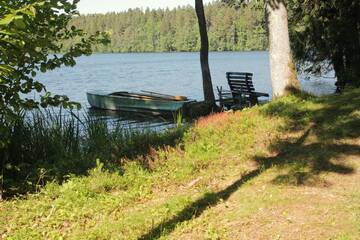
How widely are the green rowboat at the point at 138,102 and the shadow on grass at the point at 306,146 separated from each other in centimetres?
1258

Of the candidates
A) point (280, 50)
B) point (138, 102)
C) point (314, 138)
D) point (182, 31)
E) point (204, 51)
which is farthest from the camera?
point (182, 31)

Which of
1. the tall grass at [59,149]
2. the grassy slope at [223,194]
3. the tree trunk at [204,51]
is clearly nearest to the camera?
the grassy slope at [223,194]

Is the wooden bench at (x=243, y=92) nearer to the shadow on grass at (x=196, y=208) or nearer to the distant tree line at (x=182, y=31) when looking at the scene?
the shadow on grass at (x=196, y=208)

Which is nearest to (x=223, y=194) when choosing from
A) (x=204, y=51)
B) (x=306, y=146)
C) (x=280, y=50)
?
(x=306, y=146)

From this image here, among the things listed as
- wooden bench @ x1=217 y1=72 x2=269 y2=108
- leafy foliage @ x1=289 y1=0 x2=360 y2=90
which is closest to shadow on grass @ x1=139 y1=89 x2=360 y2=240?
leafy foliage @ x1=289 y1=0 x2=360 y2=90

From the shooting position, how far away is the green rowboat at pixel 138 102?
84.0 ft

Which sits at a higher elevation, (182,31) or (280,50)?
(182,31)

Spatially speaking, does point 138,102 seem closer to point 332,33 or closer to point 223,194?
point 332,33

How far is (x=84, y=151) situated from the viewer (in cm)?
995

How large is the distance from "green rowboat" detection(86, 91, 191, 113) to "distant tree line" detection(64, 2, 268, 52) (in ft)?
365

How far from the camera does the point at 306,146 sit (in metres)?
8.59

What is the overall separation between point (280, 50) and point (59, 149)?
632 cm

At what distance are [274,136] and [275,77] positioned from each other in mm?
3758

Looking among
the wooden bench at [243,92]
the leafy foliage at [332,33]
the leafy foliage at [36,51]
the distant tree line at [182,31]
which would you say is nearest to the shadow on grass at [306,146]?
the leafy foliage at [36,51]
